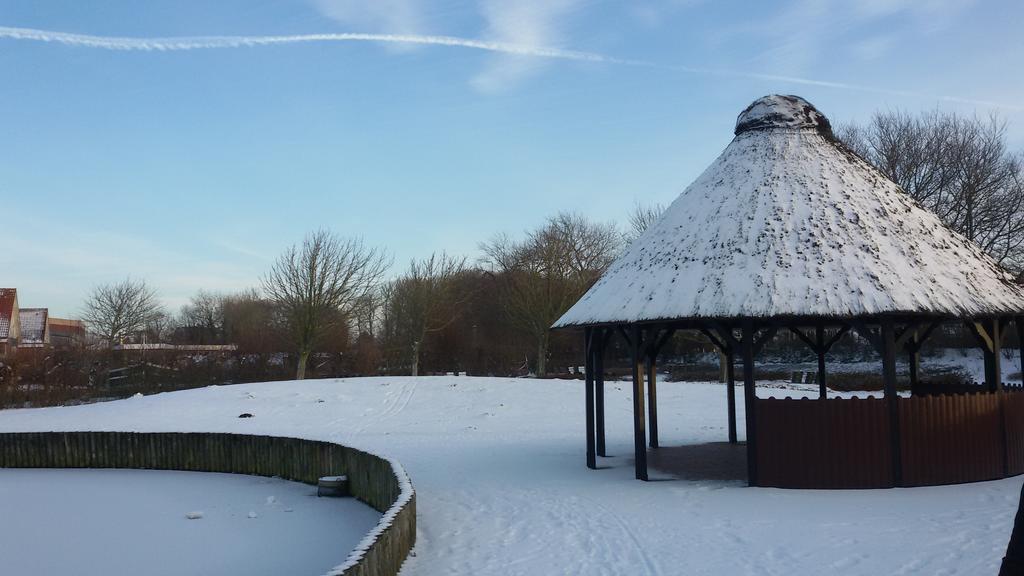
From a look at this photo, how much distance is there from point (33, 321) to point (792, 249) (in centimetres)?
7481

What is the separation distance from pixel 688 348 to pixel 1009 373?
1967cm

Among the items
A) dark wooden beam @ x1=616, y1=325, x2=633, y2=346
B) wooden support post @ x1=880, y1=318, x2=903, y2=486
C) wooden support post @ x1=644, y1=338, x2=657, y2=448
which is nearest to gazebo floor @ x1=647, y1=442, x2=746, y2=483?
wooden support post @ x1=644, y1=338, x2=657, y2=448

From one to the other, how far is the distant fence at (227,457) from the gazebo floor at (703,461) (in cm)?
543

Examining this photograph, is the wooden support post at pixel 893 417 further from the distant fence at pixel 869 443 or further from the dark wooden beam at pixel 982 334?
the dark wooden beam at pixel 982 334

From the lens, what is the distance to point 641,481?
14375 mm

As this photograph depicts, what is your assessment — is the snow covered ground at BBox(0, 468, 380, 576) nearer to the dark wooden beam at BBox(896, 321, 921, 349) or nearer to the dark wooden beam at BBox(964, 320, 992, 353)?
the dark wooden beam at BBox(896, 321, 921, 349)

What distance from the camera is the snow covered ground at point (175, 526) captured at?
10305 millimetres

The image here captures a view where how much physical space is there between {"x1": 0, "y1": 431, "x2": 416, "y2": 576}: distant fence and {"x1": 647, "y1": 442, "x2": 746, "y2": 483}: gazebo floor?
17.8 ft

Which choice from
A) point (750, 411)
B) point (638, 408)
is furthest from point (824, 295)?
point (638, 408)

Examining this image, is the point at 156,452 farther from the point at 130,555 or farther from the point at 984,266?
the point at 984,266

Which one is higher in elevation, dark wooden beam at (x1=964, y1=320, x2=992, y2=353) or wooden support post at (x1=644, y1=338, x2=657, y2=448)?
dark wooden beam at (x1=964, y1=320, x2=992, y2=353)

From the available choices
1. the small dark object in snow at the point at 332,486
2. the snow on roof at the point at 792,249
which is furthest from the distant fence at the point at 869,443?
the small dark object in snow at the point at 332,486

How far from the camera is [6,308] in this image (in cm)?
6288

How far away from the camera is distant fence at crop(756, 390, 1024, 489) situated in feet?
41.4
